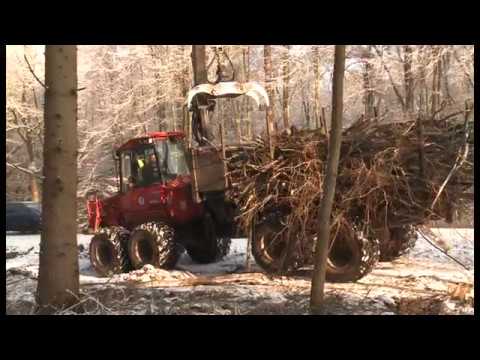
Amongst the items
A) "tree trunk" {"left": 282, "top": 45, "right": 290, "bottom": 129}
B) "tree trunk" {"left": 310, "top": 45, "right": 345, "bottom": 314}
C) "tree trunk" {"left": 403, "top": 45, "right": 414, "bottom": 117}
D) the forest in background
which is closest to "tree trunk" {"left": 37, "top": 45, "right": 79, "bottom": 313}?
"tree trunk" {"left": 310, "top": 45, "right": 345, "bottom": 314}

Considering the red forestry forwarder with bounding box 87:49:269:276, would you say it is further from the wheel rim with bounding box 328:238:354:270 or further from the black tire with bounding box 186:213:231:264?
the wheel rim with bounding box 328:238:354:270

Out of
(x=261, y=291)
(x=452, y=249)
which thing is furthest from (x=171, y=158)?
(x=452, y=249)

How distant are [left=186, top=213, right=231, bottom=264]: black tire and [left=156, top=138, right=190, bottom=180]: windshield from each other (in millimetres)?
1110

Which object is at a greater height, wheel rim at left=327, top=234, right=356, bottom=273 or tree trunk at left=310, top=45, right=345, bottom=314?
tree trunk at left=310, top=45, right=345, bottom=314

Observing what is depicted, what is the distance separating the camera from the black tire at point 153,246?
10.7m

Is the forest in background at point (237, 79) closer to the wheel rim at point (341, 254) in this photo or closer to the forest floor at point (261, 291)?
the forest floor at point (261, 291)

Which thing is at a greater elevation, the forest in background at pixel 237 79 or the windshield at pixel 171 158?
the forest in background at pixel 237 79

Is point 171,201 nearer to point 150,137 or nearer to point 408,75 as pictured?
→ point 150,137

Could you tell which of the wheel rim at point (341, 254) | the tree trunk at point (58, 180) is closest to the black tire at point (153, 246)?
the wheel rim at point (341, 254)

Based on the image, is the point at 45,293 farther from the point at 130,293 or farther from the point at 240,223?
the point at 240,223

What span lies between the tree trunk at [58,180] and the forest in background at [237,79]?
15081mm

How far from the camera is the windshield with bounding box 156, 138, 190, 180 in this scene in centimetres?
1130

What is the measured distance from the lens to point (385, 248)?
10.8 metres

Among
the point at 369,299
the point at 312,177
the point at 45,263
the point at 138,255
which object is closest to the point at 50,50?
the point at 45,263
